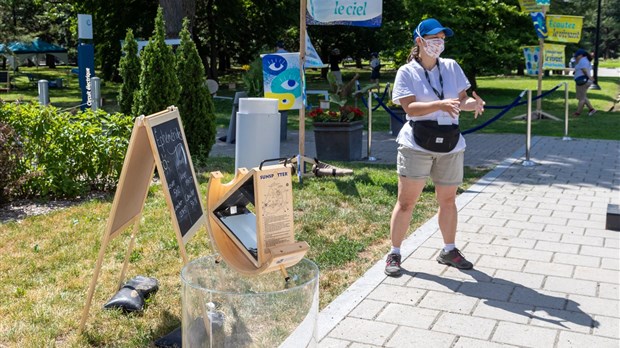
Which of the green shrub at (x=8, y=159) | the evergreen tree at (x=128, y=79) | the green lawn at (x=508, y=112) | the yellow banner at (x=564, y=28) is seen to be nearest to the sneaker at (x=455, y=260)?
the green shrub at (x=8, y=159)

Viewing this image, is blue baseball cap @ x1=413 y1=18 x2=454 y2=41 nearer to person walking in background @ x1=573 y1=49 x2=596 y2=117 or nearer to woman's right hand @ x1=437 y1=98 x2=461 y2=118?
woman's right hand @ x1=437 y1=98 x2=461 y2=118

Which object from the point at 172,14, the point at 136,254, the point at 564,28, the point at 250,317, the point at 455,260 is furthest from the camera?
the point at 172,14

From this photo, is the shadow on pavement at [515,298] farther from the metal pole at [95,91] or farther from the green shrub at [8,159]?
the metal pole at [95,91]

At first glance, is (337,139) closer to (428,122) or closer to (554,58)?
(428,122)

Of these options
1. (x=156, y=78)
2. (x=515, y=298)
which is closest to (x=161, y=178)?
(x=515, y=298)

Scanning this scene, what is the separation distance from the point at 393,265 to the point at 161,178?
7.44 feet

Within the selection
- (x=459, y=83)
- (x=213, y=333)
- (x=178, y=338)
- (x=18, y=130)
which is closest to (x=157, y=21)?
(x=18, y=130)

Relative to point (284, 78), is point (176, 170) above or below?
below

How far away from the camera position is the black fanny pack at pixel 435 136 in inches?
197

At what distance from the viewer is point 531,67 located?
66.0ft

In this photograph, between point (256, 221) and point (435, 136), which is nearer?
point (256, 221)

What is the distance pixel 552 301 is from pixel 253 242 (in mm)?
2329

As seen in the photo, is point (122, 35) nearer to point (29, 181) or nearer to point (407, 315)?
point (29, 181)

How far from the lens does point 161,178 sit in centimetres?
364
